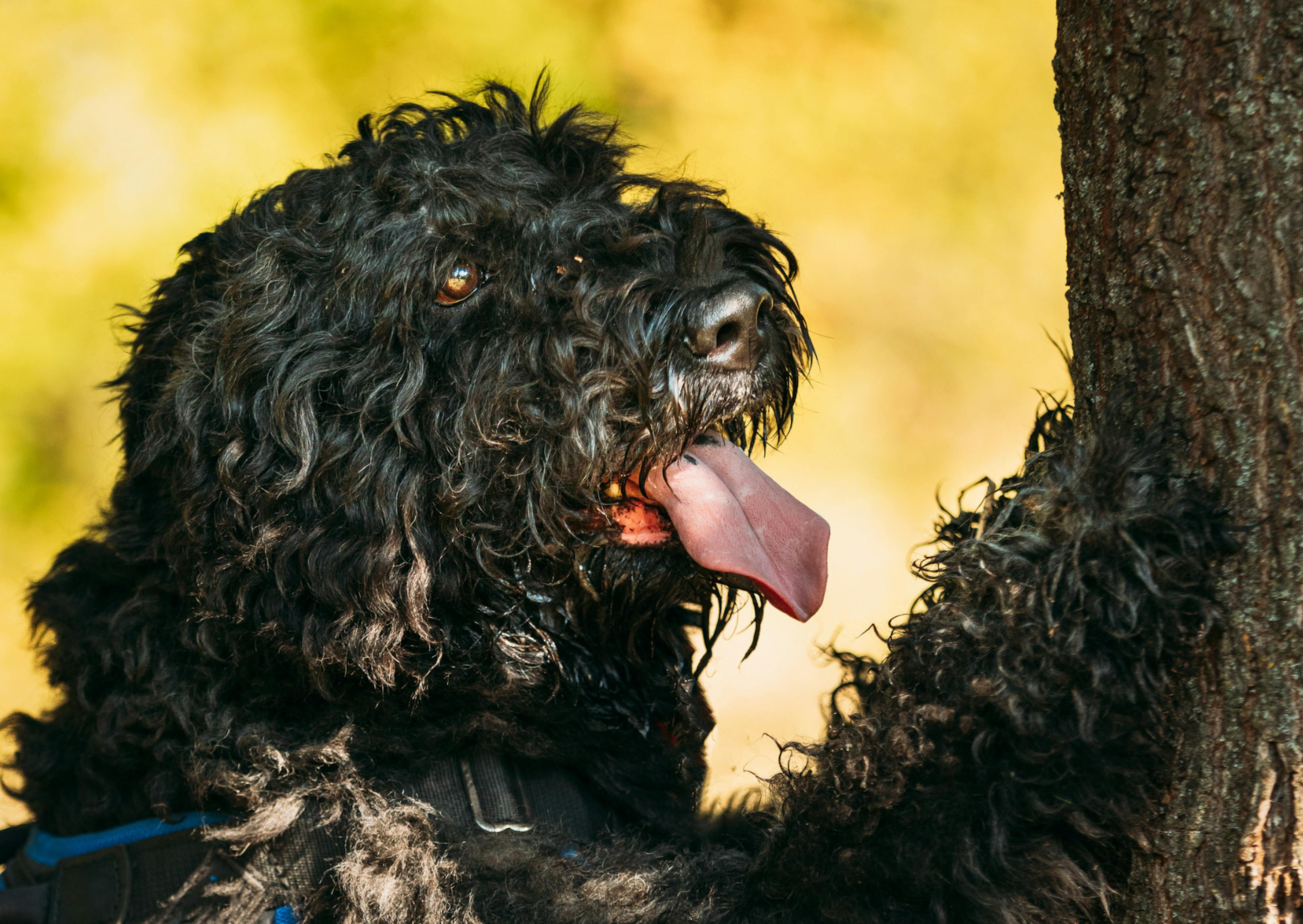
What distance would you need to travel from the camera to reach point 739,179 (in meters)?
5.62

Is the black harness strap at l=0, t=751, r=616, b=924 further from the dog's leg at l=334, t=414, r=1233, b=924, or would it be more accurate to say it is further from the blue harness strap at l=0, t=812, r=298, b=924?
the dog's leg at l=334, t=414, r=1233, b=924

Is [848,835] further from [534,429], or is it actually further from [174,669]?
[174,669]

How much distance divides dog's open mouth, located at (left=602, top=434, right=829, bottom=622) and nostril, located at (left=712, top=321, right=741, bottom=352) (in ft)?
0.70

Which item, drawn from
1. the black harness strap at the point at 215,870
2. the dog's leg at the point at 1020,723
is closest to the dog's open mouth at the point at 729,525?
the dog's leg at the point at 1020,723

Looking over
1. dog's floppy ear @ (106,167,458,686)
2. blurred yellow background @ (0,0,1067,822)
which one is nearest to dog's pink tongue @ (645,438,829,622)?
dog's floppy ear @ (106,167,458,686)

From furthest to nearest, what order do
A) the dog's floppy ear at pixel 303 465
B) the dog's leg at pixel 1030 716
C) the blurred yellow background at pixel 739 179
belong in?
the blurred yellow background at pixel 739 179
the dog's floppy ear at pixel 303 465
the dog's leg at pixel 1030 716

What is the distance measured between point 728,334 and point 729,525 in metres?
0.37

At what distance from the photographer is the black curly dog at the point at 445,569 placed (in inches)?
80.7

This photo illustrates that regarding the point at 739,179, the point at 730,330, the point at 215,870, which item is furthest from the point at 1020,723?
the point at 739,179

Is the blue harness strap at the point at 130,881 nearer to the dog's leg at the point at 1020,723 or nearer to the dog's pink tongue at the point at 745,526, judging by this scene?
the dog's leg at the point at 1020,723

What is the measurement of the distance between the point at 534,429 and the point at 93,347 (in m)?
3.52

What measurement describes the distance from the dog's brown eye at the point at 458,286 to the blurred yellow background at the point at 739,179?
237 centimetres

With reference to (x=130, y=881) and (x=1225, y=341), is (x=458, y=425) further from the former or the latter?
(x=1225, y=341)

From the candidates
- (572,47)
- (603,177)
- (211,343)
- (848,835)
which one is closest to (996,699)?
(848,835)
